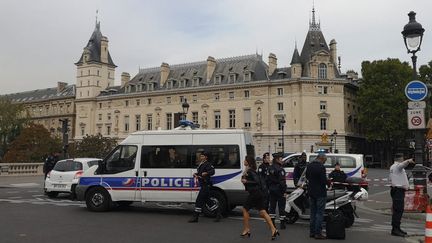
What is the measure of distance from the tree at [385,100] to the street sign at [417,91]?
5662 cm

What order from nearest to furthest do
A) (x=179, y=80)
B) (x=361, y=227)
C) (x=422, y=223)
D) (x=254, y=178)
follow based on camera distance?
(x=254, y=178) < (x=361, y=227) < (x=422, y=223) < (x=179, y=80)

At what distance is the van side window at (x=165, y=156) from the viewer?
567 inches

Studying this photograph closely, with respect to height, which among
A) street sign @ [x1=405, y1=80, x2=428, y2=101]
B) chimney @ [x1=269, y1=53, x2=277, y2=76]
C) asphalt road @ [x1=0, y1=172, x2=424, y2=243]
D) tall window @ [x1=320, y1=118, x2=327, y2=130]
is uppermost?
chimney @ [x1=269, y1=53, x2=277, y2=76]

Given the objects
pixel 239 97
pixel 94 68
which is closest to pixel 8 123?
pixel 94 68

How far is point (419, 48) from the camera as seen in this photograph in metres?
14.2

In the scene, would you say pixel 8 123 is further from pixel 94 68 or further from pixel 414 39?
pixel 414 39

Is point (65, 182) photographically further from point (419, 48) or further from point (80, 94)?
point (80, 94)

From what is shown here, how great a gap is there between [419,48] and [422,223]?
518cm

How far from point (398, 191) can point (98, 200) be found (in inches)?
345

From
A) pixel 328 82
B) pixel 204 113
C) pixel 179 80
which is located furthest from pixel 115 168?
pixel 179 80

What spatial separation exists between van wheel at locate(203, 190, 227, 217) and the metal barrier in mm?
26044

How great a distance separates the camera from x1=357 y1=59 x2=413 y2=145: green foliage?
67.5 meters

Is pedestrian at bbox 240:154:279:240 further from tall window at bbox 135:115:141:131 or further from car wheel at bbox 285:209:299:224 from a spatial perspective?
tall window at bbox 135:115:141:131

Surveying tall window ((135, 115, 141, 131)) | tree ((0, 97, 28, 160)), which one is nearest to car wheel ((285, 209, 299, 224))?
tall window ((135, 115, 141, 131))
